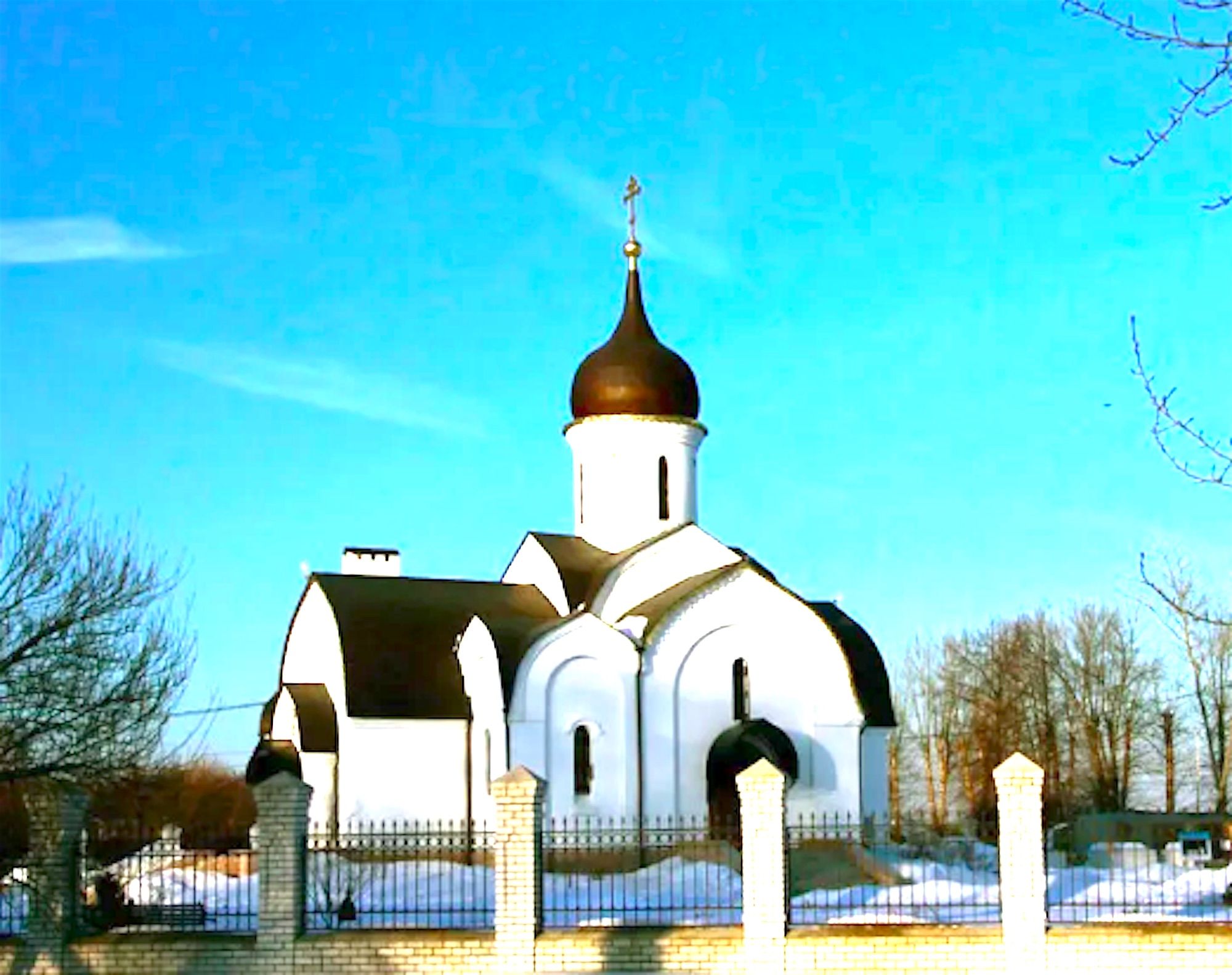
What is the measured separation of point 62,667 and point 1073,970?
7545 mm

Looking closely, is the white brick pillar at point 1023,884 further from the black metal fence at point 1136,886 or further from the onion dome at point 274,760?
the onion dome at point 274,760

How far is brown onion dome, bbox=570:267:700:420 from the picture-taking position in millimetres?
25250

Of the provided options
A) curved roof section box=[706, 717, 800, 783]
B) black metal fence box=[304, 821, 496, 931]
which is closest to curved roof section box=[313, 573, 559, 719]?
black metal fence box=[304, 821, 496, 931]

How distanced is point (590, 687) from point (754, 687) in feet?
7.74

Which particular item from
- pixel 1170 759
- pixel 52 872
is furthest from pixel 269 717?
pixel 1170 759

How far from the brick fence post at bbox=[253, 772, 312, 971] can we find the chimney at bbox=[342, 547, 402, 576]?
41.4 ft

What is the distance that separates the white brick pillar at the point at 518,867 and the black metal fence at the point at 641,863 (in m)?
3.40

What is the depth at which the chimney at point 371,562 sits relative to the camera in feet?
83.9

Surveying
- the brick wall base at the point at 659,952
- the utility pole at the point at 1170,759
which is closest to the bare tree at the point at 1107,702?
the utility pole at the point at 1170,759

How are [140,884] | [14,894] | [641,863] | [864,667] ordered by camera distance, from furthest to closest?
[864,667], [641,863], [140,884], [14,894]

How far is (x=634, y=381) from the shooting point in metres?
25.3

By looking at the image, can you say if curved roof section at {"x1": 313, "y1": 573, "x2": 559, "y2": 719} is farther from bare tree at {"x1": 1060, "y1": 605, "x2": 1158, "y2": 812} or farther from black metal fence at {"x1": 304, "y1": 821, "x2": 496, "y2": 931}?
bare tree at {"x1": 1060, "y1": 605, "x2": 1158, "y2": 812}

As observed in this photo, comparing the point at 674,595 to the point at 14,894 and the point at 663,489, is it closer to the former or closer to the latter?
the point at 663,489

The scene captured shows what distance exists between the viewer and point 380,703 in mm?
22094
